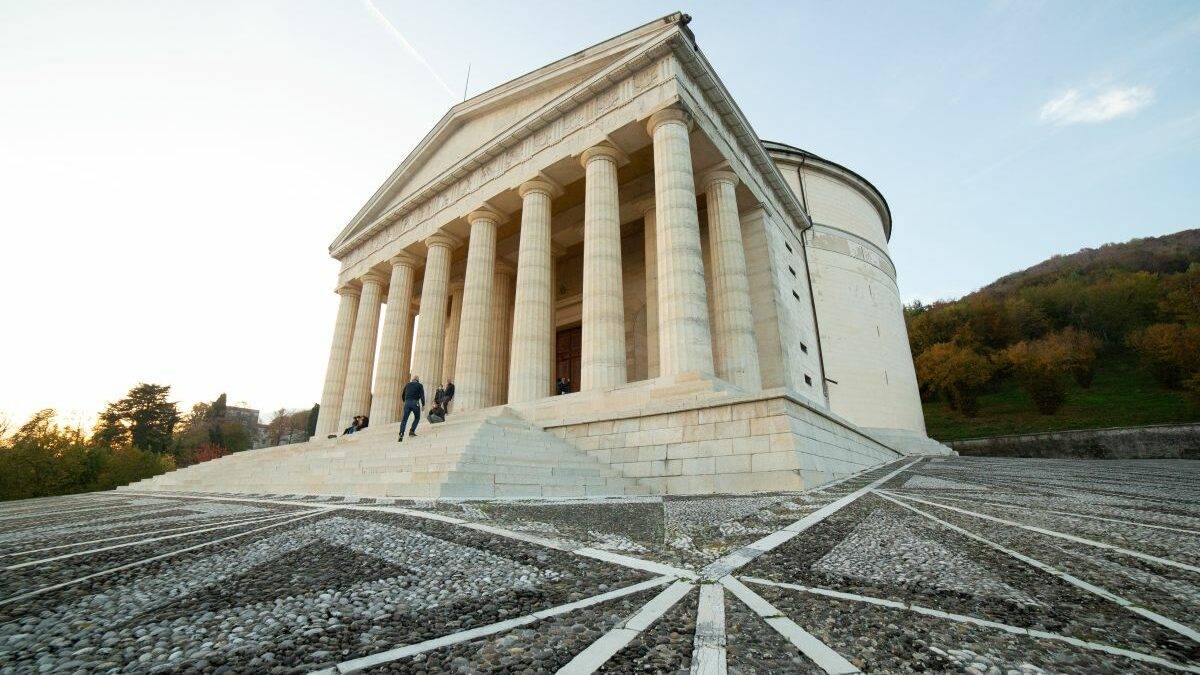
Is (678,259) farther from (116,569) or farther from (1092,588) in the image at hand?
(116,569)

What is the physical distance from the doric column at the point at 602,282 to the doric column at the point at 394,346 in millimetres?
10018

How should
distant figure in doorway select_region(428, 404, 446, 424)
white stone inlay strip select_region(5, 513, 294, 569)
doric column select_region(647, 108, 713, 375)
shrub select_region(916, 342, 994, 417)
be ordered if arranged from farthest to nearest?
shrub select_region(916, 342, 994, 417) → distant figure in doorway select_region(428, 404, 446, 424) → doric column select_region(647, 108, 713, 375) → white stone inlay strip select_region(5, 513, 294, 569)

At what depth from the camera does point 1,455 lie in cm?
1897

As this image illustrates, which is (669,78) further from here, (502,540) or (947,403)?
(947,403)

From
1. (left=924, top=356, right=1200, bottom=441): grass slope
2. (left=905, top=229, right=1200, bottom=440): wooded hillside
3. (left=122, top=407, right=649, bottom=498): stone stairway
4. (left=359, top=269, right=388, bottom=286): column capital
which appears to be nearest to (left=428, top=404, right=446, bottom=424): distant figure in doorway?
(left=122, top=407, right=649, bottom=498): stone stairway

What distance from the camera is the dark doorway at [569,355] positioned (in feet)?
77.3

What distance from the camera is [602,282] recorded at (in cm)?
1442

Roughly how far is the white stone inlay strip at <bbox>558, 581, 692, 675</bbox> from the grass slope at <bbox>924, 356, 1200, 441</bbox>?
42695 millimetres

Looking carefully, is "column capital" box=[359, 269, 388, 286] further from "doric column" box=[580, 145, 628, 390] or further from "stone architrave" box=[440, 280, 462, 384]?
"doric column" box=[580, 145, 628, 390]

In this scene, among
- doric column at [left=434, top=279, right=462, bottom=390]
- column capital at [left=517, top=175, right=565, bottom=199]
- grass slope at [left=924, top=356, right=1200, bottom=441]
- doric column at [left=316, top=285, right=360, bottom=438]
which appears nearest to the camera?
column capital at [left=517, top=175, right=565, bottom=199]

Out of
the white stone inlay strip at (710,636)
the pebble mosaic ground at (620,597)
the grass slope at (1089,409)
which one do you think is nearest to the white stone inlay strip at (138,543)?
the pebble mosaic ground at (620,597)

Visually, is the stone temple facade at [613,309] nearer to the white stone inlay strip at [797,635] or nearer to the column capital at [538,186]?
the column capital at [538,186]

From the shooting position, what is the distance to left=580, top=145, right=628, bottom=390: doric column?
45.0 ft

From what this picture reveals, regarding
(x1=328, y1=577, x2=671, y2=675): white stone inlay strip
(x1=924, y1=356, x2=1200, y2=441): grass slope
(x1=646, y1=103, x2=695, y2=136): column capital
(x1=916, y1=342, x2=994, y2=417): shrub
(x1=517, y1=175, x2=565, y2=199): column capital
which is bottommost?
(x1=328, y1=577, x2=671, y2=675): white stone inlay strip
